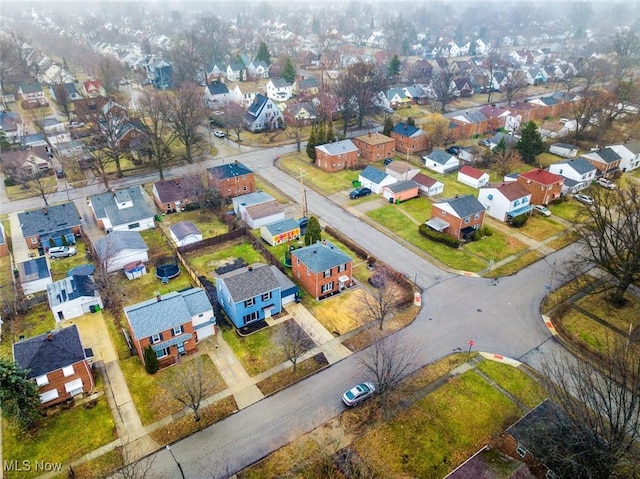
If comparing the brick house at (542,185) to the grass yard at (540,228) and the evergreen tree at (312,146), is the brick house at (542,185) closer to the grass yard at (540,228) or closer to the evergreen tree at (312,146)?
the grass yard at (540,228)

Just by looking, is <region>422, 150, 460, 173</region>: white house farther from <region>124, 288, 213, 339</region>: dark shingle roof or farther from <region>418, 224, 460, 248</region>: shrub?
<region>124, 288, 213, 339</region>: dark shingle roof

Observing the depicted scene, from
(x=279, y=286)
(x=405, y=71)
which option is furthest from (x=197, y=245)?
(x=405, y=71)

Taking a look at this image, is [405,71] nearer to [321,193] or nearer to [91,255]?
[321,193]

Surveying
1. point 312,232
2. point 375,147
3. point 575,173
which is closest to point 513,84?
point 575,173

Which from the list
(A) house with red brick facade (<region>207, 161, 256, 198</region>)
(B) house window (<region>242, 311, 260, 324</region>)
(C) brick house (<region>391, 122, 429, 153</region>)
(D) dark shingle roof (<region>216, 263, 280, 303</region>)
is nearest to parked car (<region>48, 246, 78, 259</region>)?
(A) house with red brick facade (<region>207, 161, 256, 198</region>)

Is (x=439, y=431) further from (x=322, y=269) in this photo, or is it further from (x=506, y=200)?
(x=506, y=200)

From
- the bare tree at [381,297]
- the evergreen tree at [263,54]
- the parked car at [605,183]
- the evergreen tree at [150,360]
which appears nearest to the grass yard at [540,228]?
the parked car at [605,183]
